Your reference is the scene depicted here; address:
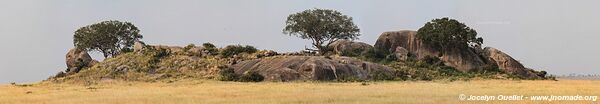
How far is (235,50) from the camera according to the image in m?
80.4

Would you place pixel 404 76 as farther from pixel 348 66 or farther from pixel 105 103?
pixel 105 103

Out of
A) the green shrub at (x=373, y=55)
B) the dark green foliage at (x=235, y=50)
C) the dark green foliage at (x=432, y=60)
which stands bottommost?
the dark green foliage at (x=432, y=60)

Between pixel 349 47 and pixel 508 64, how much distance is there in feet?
69.6

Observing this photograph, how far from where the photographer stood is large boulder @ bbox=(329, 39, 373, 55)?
278 ft

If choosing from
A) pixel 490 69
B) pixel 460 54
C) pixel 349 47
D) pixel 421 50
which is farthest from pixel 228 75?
pixel 490 69

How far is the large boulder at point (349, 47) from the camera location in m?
84.7

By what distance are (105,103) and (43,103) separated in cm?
342

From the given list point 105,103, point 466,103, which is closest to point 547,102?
point 466,103

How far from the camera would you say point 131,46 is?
100062 mm

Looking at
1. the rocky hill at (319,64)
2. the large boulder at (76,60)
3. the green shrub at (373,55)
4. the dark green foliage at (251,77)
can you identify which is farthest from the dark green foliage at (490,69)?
the large boulder at (76,60)

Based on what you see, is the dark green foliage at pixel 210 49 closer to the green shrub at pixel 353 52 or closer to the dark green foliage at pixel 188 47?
the dark green foliage at pixel 188 47

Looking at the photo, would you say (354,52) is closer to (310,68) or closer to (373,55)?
(373,55)

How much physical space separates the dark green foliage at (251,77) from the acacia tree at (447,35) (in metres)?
26.8

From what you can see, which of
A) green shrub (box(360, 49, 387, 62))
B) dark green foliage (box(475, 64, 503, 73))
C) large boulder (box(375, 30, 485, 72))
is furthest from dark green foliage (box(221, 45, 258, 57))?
dark green foliage (box(475, 64, 503, 73))
